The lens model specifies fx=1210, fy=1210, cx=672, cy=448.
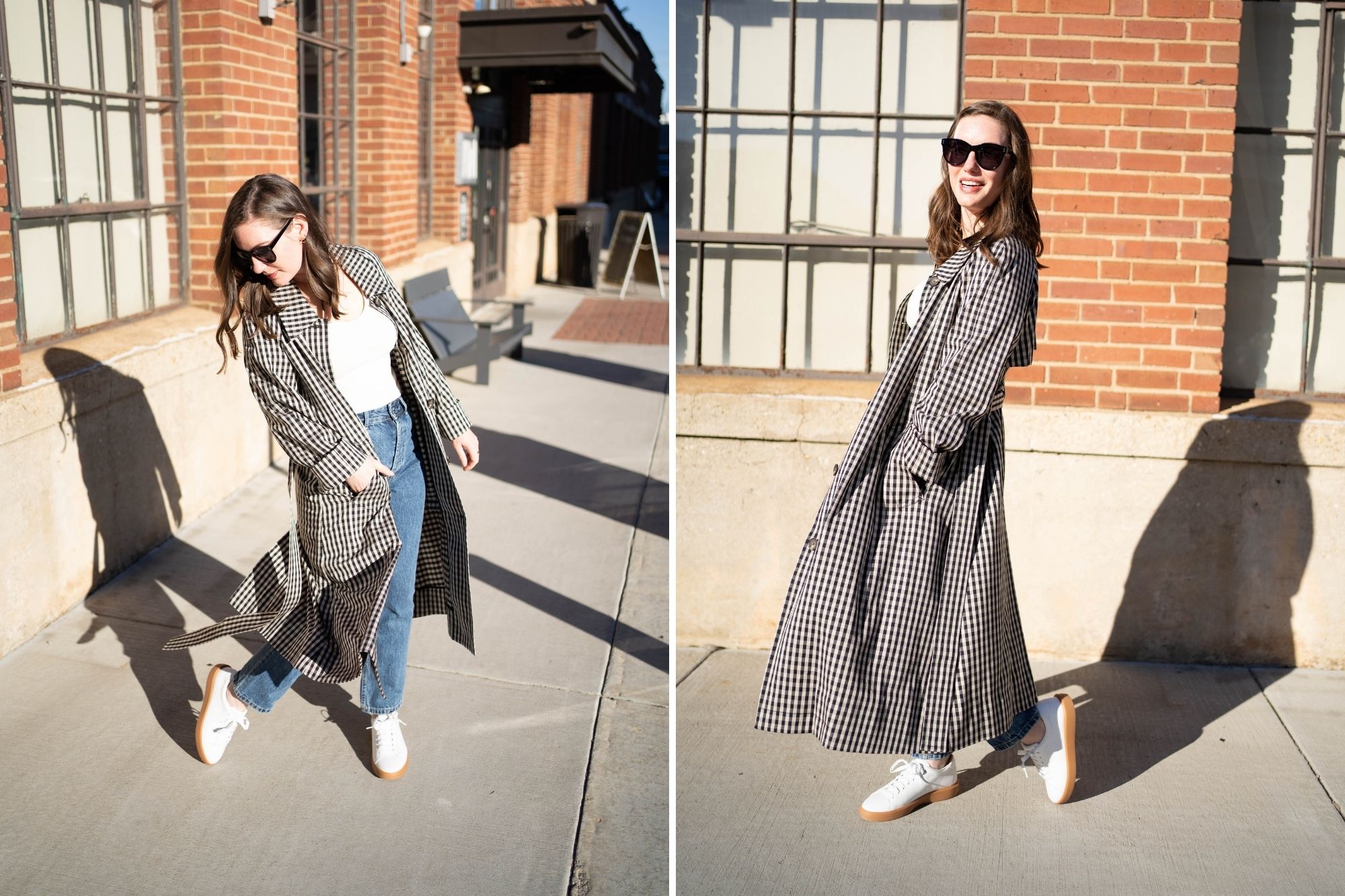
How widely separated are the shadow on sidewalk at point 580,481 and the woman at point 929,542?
8.70ft

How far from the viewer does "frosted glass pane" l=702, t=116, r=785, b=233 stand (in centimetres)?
465

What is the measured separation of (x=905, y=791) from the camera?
11.2 ft

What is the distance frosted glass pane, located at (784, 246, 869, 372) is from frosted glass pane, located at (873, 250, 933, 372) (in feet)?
0.14

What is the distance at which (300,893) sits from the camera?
2898 mm

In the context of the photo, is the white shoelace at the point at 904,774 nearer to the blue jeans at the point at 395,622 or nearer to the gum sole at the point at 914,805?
the gum sole at the point at 914,805

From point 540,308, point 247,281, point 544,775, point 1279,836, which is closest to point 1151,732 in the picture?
point 1279,836

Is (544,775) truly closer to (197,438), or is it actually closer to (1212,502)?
(1212,502)

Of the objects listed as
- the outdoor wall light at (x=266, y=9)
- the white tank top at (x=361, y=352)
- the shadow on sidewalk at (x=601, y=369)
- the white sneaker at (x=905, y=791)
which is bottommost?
the white sneaker at (x=905, y=791)

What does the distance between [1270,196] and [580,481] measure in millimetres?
3746

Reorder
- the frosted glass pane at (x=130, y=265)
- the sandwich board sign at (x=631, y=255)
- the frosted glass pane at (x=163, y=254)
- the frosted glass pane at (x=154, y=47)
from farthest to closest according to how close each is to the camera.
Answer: the sandwich board sign at (x=631, y=255), the frosted glass pane at (x=163, y=254), the frosted glass pane at (x=154, y=47), the frosted glass pane at (x=130, y=265)

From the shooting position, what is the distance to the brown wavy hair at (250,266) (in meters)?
3.12

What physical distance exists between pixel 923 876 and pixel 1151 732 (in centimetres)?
123

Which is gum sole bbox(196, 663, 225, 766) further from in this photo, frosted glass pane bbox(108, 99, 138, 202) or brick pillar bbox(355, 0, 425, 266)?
brick pillar bbox(355, 0, 425, 266)

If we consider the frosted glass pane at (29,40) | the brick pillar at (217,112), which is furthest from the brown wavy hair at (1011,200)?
the brick pillar at (217,112)
